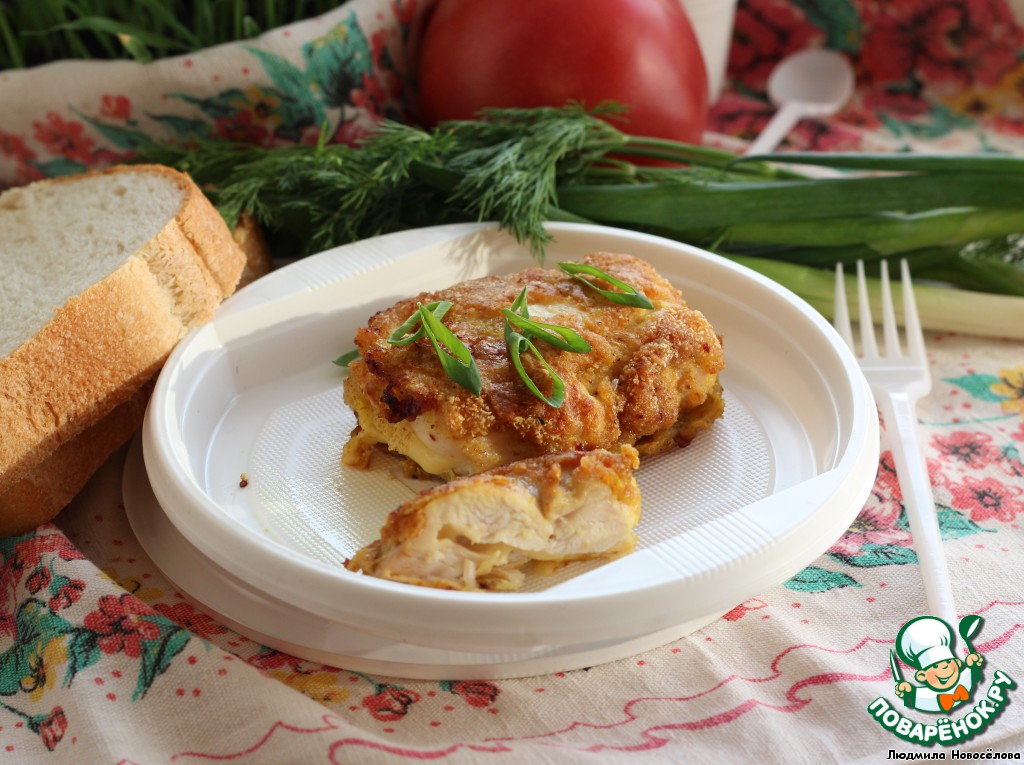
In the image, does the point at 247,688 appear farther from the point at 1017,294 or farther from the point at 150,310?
the point at 1017,294

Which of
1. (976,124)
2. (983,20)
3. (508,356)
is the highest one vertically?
(508,356)

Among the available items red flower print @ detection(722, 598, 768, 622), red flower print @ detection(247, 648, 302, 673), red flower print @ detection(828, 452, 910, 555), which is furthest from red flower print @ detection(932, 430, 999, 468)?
red flower print @ detection(247, 648, 302, 673)

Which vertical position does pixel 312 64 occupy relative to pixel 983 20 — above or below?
above

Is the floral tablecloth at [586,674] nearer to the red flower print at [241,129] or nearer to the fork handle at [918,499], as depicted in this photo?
the fork handle at [918,499]

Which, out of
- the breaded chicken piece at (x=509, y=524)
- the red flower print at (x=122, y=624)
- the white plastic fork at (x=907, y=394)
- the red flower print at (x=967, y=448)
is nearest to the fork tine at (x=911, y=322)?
the white plastic fork at (x=907, y=394)

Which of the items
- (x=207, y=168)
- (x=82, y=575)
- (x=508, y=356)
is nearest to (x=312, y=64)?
(x=207, y=168)

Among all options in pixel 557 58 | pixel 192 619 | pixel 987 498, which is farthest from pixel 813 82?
pixel 192 619
